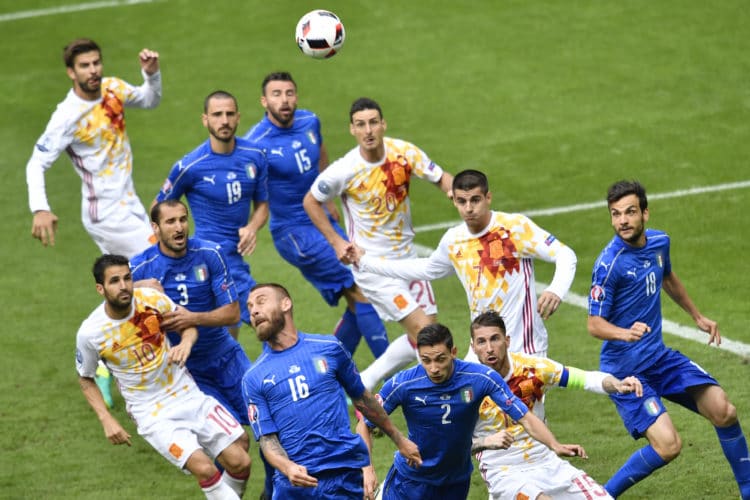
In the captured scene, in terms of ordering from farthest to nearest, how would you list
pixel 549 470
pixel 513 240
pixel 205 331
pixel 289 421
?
pixel 205 331 < pixel 513 240 < pixel 549 470 < pixel 289 421

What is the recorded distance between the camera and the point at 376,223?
12.5m

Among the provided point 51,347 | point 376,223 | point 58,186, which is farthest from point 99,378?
point 58,186

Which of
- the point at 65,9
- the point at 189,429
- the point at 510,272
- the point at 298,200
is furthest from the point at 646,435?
the point at 65,9

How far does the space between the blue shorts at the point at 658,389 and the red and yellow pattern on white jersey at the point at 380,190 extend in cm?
302

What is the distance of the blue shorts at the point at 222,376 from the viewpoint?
1123 centimetres

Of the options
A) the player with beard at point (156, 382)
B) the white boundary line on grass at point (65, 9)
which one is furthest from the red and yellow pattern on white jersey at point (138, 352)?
the white boundary line on grass at point (65, 9)

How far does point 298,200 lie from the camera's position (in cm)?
1333

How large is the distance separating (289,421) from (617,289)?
8.91 feet

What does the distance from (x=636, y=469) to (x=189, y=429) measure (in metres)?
3.25

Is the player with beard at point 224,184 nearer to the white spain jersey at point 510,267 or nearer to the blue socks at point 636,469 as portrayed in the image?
the white spain jersey at point 510,267

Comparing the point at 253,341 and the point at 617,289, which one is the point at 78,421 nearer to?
the point at 253,341

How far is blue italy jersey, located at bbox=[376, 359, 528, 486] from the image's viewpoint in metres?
9.03

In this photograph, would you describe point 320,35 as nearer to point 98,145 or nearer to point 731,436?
point 98,145

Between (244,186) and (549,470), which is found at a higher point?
(244,186)
